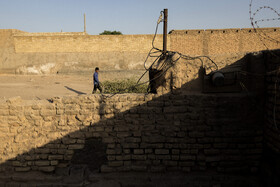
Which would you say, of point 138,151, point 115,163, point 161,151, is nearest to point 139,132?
point 138,151

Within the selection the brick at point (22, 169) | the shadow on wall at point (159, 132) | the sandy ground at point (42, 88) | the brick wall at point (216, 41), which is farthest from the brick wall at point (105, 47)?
the brick at point (22, 169)

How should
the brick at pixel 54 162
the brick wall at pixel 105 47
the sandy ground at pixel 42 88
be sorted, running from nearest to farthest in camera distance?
the brick at pixel 54 162 → the sandy ground at pixel 42 88 → the brick wall at pixel 105 47

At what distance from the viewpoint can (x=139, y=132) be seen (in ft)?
13.0

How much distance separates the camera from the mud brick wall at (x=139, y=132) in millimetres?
3867

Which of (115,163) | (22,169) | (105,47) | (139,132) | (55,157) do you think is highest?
(105,47)

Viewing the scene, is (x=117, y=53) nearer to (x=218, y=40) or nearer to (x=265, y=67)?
(x=218, y=40)

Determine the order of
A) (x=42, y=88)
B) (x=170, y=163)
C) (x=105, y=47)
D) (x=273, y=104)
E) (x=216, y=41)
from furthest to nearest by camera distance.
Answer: (x=105, y=47)
(x=216, y=41)
(x=42, y=88)
(x=170, y=163)
(x=273, y=104)

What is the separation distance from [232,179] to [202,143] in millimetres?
811

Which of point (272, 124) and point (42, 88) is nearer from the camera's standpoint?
point (272, 124)

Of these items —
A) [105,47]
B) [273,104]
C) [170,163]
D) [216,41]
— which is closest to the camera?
[273,104]

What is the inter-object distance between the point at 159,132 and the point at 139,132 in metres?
0.37

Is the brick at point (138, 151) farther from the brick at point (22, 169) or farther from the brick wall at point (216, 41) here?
the brick wall at point (216, 41)

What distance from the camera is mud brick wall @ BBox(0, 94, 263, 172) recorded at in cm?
387

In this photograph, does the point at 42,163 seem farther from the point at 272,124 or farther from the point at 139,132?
the point at 272,124
